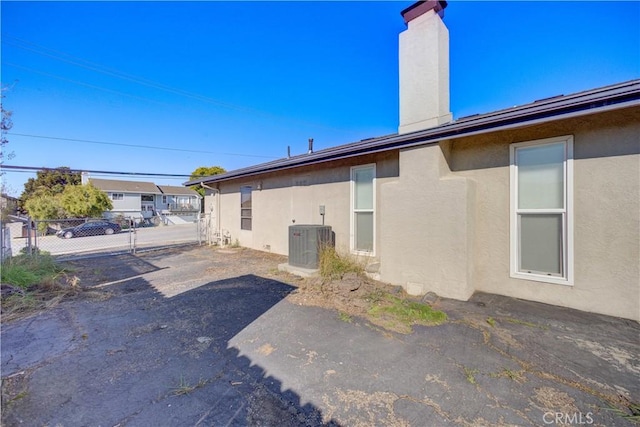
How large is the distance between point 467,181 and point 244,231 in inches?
328

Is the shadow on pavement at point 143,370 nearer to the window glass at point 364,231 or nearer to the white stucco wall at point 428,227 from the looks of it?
the white stucco wall at point 428,227

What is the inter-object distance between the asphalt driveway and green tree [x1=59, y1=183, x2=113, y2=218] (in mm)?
22981

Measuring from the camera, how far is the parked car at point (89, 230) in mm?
17180

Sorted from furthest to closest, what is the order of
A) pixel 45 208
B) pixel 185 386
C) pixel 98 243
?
pixel 45 208 < pixel 98 243 < pixel 185 386

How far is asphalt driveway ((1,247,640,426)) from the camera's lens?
1.95 m

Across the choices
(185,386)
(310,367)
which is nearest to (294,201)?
(310,367)

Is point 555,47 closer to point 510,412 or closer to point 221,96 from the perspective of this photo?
point 510,412

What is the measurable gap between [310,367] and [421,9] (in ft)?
21.1

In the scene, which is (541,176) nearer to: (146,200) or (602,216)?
(602,216)

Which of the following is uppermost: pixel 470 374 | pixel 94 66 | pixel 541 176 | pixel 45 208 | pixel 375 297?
pixel 94 66

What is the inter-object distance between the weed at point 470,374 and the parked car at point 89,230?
2354 centimetres

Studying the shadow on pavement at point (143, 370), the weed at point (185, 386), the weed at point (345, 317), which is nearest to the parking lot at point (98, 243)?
the shadow on pavement at point (143, 370)

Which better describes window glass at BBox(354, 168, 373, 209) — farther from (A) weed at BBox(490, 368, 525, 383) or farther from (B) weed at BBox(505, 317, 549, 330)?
(A) weed at BBox(490, 368, 525, 383)

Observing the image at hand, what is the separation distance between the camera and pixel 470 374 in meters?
2.39
